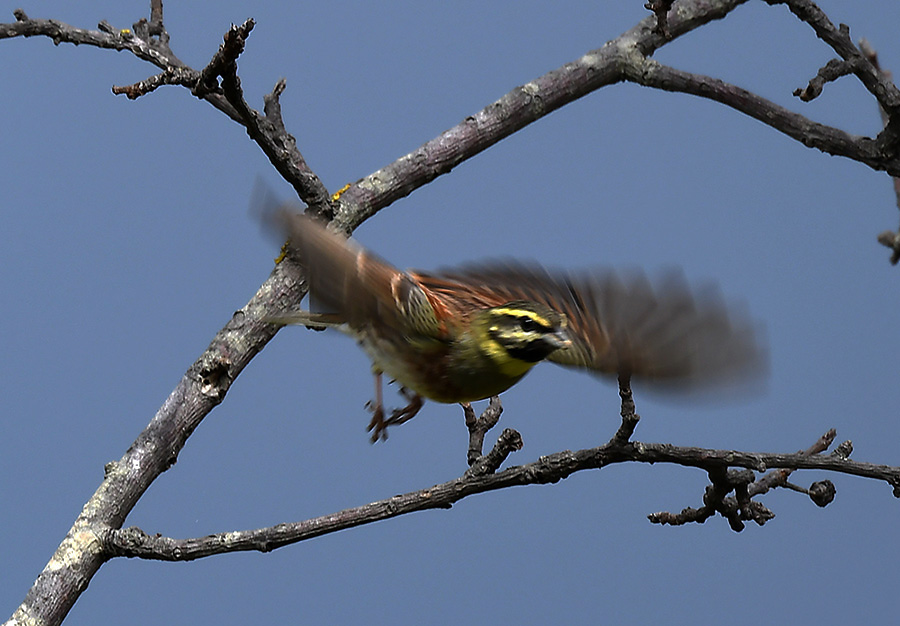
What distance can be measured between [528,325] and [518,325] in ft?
0.09

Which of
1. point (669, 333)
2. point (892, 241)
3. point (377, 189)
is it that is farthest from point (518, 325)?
point (377, 189)

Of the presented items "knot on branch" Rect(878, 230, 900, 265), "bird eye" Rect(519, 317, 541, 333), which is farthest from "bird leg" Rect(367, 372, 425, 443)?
"knot on branch" Rect(878, 230, 900, 265)

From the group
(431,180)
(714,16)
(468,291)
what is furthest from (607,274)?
(714,16)

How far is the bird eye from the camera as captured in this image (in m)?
2.70

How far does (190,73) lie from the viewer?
3.30 metres

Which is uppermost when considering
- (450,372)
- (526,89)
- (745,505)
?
(526,89)

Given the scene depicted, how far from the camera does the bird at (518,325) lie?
8.57 ft

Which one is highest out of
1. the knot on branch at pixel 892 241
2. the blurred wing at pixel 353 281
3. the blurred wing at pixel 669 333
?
the knot on branch at pixel 892 241

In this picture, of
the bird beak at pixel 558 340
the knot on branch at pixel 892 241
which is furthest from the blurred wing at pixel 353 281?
the knot on branch at pixel 892 241

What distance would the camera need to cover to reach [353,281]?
267 cm

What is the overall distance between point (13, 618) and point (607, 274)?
1865 mm

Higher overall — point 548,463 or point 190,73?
point 190,73

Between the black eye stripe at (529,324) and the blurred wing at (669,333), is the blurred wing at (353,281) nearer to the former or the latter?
the black eye stripe at (529,324)

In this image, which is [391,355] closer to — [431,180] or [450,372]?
[450,372]
